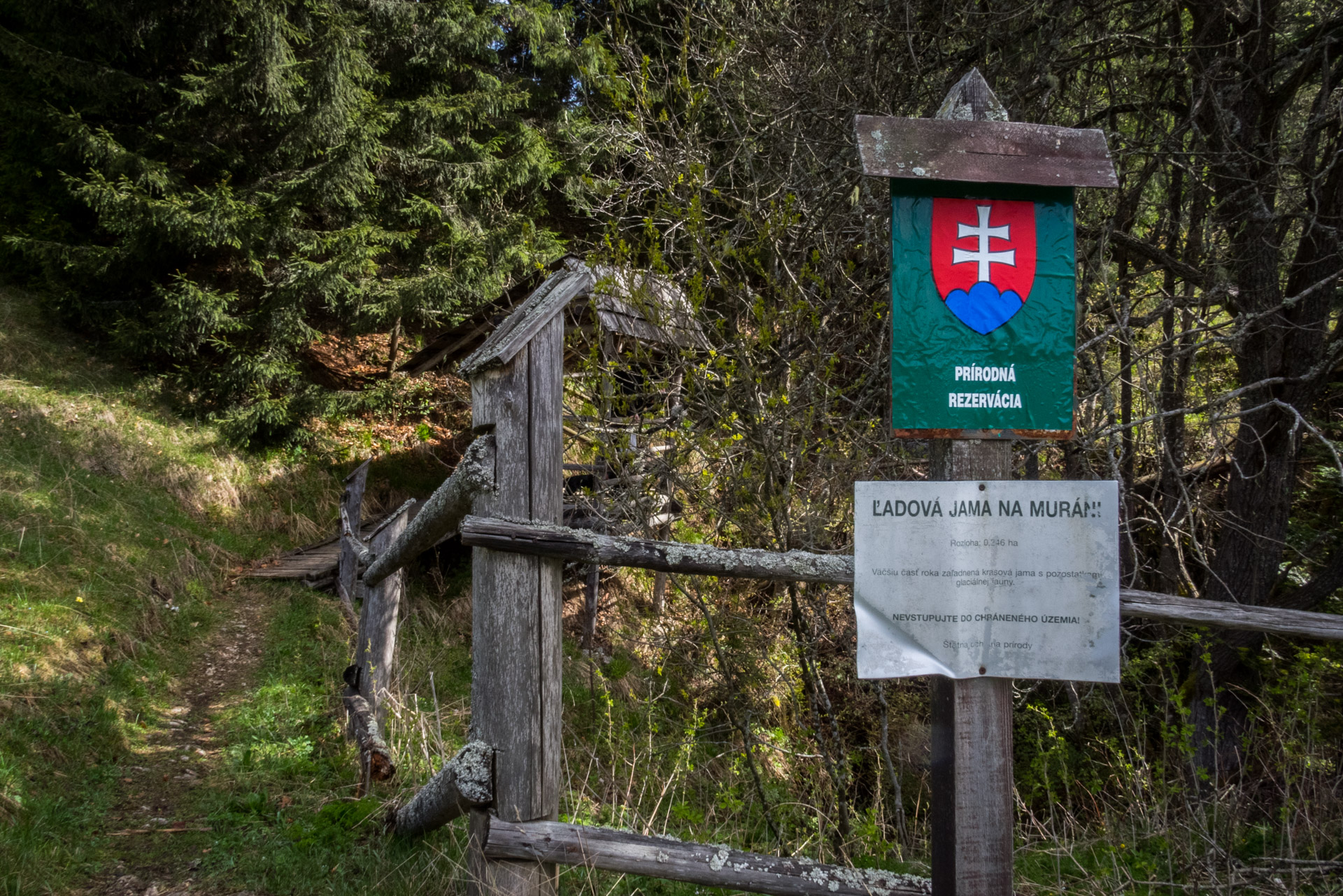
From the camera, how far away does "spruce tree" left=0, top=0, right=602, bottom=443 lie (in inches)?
427

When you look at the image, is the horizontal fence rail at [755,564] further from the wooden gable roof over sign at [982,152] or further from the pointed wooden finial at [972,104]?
the pointed wooden finial at [972,104]

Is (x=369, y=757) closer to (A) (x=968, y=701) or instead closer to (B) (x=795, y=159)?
(A) (x=968, y=701)

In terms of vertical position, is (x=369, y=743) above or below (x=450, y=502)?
below

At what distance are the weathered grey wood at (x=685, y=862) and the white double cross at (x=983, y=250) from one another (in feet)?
5.17

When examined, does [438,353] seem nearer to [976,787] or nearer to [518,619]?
[518,619]

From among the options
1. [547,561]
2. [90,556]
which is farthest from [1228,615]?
[90,556]

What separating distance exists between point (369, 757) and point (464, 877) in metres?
1.32

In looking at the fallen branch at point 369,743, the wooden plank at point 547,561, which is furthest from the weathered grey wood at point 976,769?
the fallen branch at point 369,743

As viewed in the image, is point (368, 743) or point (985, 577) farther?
point (368, 743)

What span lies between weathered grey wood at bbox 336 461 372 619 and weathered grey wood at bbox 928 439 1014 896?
20.9ft

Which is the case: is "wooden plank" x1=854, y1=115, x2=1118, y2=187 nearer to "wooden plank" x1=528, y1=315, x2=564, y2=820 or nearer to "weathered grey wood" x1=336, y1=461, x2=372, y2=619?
"wooden plank" x1=528, y1=315, x2=564, y2=820

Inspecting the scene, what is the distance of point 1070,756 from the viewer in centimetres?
570

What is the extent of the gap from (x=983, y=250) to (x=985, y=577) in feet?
2.51

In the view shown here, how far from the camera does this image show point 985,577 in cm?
A: 177
